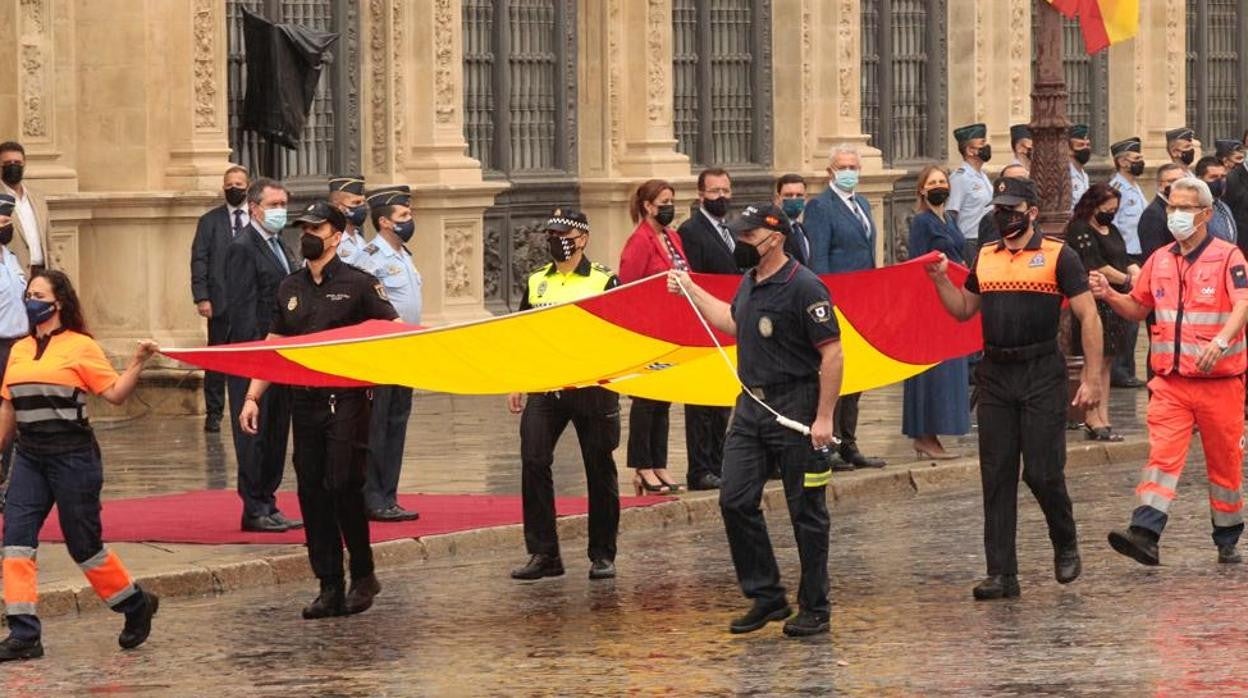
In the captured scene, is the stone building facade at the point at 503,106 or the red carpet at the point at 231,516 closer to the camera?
the red carpet at the point at 231,516

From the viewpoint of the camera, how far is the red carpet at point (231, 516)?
55.5 ft

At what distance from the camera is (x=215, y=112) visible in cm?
2441

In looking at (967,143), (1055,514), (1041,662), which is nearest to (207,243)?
(967,143)

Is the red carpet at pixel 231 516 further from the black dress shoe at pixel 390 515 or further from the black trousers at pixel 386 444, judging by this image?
the black trousers at pixel 386 444

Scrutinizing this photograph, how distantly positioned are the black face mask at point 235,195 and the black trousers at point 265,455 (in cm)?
412

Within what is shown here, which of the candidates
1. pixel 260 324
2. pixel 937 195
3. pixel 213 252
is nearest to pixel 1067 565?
pixel 260 324

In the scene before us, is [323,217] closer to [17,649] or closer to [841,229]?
[17,649]

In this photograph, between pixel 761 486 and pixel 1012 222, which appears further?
pixel 1012 222

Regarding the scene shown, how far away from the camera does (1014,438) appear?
48.6 ft

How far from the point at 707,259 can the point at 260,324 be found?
277 centimetres

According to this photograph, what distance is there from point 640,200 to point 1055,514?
13.8ft

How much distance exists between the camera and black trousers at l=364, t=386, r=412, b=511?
17641 mm

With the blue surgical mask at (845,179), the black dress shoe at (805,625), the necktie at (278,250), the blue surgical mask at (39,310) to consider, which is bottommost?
the black dress shoe at (805,625)

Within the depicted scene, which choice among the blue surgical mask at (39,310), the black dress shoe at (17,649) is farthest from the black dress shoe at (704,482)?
the black dress shoe at (17,649)
